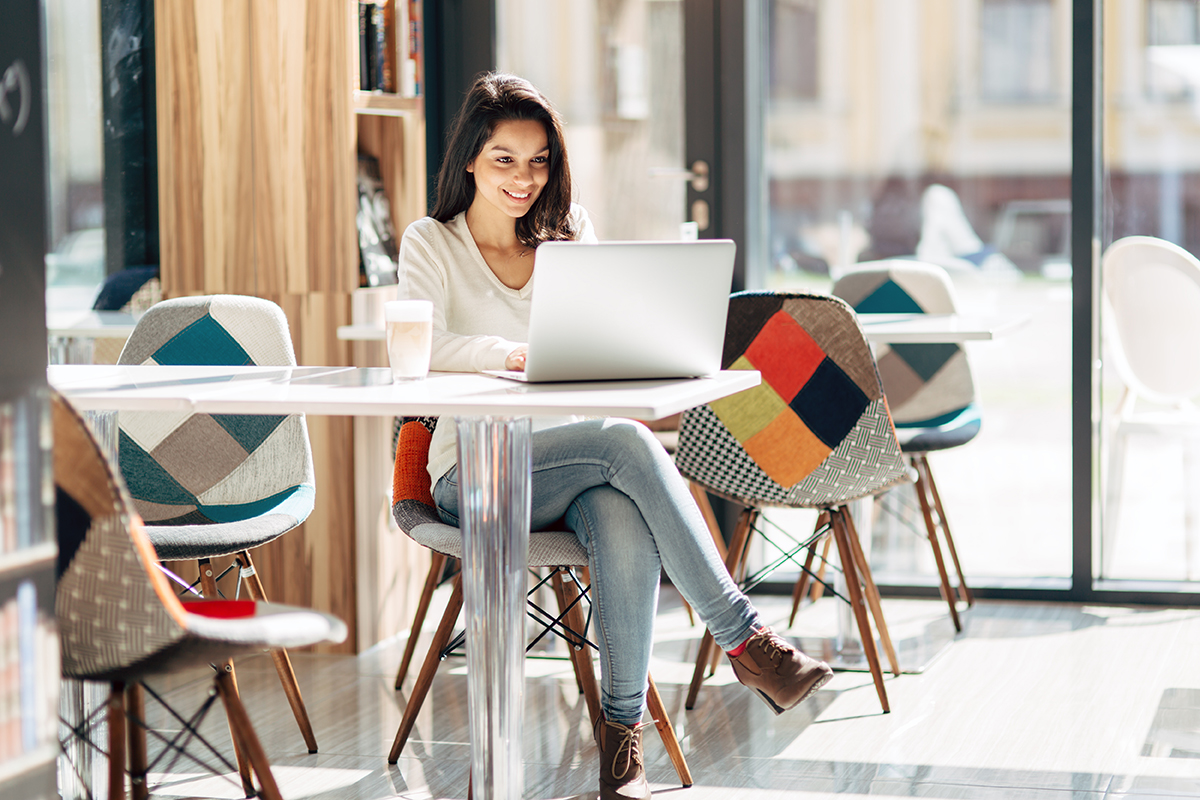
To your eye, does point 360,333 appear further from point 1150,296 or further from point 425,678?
point 1150,296

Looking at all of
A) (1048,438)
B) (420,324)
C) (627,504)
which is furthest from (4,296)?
(1048,438)

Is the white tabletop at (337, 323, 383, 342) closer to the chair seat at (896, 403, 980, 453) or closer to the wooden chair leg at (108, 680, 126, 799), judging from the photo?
the chair seat at (896, 403, 980, 453)

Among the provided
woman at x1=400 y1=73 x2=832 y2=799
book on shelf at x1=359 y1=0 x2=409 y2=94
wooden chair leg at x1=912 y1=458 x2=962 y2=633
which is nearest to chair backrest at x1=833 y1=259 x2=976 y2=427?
wooden chair leg at x1=912 y1=458 x2=962 y2=633

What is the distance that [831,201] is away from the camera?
3932 mm

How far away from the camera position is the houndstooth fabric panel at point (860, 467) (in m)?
2.83

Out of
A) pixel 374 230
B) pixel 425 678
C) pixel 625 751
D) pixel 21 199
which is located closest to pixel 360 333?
pixel 374 230

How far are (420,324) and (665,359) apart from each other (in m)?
0.34

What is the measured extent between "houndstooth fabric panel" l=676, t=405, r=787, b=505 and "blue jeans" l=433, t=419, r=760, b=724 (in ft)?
2.18

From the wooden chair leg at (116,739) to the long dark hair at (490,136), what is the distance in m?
1.14

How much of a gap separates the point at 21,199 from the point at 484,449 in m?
0.71

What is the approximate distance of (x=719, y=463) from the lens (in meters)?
2.91

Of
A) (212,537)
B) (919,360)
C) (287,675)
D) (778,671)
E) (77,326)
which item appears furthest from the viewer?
(919,360)

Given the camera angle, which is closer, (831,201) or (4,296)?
(4,296)

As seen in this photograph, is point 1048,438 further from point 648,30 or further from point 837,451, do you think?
Result: point 648,30
